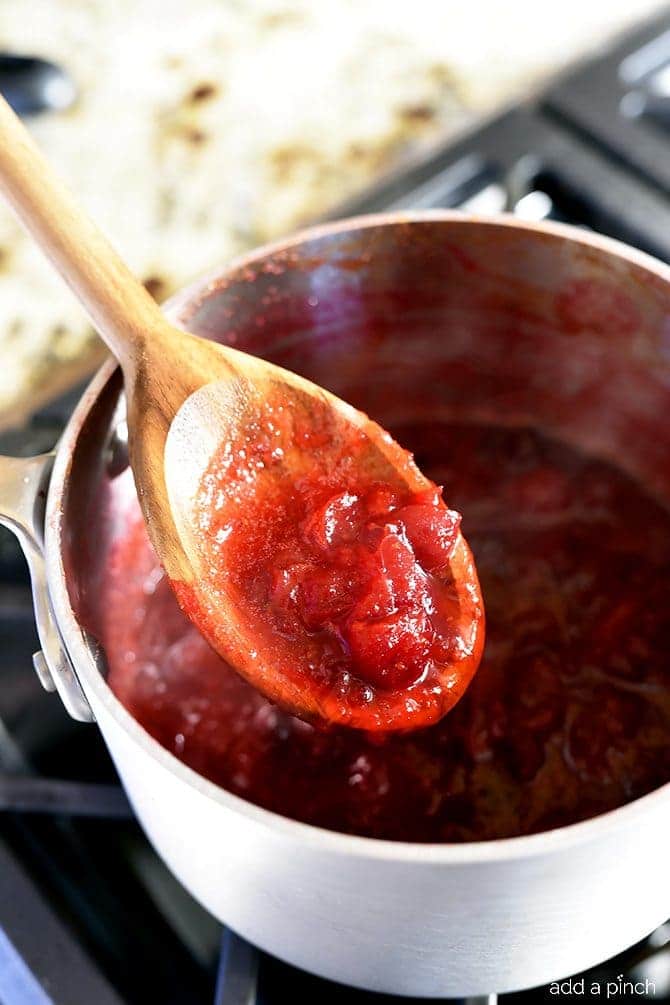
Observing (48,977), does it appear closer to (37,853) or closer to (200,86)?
(37,853)

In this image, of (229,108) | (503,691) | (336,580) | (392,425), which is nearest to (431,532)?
(336,580)

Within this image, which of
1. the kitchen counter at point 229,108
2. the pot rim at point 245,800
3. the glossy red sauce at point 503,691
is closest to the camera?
the pot rim at point 245,800

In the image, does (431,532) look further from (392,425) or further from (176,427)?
(392,425)

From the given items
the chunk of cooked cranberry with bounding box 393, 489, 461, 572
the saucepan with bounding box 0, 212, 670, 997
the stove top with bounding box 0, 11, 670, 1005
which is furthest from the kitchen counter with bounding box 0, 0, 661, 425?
the chunk of cooked cranberry with bounding box 393, 489, 461, 572

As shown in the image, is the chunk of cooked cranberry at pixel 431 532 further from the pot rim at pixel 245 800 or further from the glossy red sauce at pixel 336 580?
the pot rim at pixel 245 800

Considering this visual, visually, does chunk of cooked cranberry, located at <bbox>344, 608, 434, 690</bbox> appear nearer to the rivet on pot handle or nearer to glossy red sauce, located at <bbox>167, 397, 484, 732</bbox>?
glossy red sauce, located at <bbox>167, 397, 484, 732</bbox>

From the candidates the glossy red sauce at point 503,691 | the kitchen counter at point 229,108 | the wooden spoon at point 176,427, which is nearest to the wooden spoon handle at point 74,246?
the wooden spoon at point 176,427
